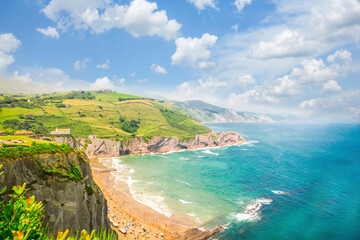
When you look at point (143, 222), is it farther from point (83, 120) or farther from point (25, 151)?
point (83, 120)

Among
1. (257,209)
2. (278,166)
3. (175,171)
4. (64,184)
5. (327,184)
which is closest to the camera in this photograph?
(64,184)

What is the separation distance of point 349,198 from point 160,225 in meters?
55.4

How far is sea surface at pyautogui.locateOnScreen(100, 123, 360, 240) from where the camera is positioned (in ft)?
130

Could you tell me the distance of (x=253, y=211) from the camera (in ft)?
151

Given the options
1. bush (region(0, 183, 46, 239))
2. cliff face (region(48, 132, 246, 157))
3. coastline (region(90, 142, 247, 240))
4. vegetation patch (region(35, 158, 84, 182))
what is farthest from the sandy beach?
cliff face (region(48, 132, 246, 157))

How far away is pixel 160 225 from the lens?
1614 inches

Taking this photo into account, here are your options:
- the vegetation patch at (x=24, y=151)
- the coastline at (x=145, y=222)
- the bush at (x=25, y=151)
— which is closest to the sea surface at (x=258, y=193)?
the coastline at (x=145, y=222)

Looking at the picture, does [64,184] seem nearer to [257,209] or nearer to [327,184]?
[257,209]

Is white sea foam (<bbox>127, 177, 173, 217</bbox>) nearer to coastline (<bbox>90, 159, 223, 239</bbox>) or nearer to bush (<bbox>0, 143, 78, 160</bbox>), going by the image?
coastline (<bbox>90, 159, 223, 239</bbox>)

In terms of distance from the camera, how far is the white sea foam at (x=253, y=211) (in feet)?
140

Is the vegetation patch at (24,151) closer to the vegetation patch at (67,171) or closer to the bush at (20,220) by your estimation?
the vegetation patch at (67,171)

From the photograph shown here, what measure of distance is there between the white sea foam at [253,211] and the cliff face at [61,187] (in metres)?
31.4

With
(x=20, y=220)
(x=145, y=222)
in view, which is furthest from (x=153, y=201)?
(x=20, y=220)

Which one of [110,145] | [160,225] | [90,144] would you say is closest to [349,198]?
[160,225]
